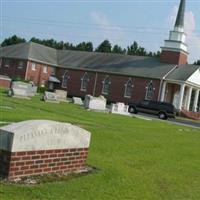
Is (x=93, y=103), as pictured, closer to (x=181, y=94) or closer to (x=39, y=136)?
(x=181, y=94)

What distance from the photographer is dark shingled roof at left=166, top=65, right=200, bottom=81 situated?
2534 inches

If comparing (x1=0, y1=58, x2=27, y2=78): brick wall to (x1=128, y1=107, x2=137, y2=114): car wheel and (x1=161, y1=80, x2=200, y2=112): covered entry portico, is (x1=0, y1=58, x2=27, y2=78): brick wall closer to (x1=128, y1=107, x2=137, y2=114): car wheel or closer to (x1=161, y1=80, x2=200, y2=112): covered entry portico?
(x1=161, y1=80, x2=200, y2=112): covered entry portico

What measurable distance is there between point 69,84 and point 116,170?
6629 cm

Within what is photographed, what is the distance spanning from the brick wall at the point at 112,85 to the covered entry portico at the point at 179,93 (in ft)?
5.66

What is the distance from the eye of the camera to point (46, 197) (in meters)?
7.47

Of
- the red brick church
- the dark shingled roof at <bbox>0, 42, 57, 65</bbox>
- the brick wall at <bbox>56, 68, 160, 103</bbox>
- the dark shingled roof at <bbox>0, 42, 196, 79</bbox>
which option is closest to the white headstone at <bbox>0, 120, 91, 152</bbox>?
the red brick church

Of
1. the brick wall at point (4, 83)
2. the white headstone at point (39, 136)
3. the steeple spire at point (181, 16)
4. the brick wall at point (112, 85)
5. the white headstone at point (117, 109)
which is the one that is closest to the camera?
the white headstone at point (39, 136)

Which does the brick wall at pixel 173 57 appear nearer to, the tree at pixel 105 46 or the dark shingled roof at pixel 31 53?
the dark shingled roof at pixel 31 53

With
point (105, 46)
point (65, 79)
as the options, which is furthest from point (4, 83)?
point (105, 46)

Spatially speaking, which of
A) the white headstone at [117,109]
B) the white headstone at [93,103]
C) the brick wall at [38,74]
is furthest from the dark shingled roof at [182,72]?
the white headstone at [93,103]

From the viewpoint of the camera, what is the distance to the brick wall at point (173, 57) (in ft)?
222

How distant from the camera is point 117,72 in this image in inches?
2749

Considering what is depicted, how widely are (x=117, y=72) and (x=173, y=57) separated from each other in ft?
26.3

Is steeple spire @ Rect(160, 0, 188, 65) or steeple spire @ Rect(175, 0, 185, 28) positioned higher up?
steeple spire @ Rect(175, 0, 185, 28)
